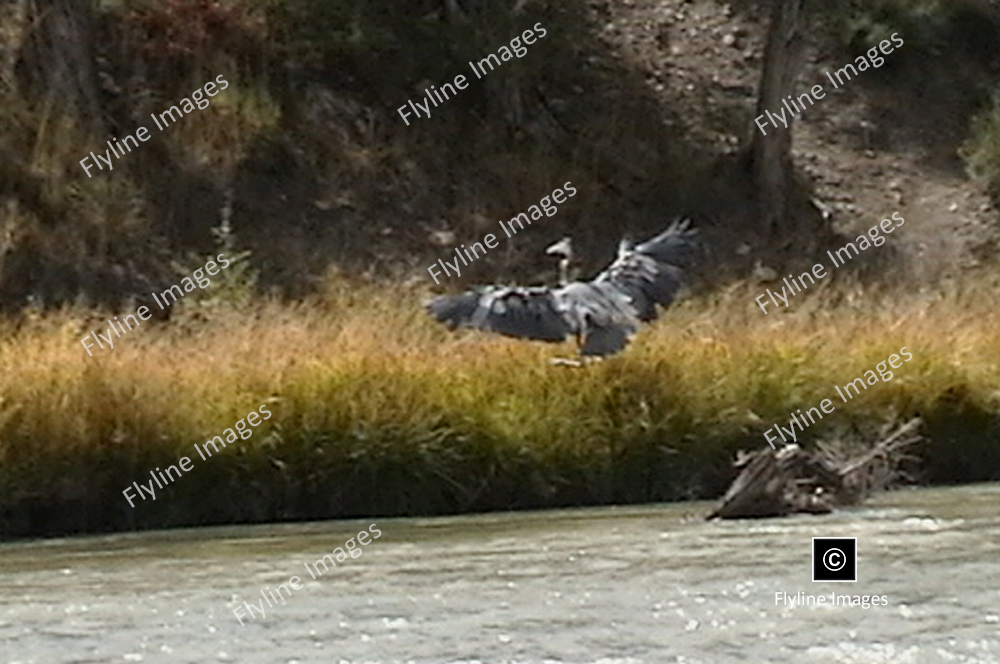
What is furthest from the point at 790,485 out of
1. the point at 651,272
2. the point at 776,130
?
the point at 776,130

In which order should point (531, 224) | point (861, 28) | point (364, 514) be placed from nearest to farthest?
point (364, 514)
point (531, 224)
point (861, 28)

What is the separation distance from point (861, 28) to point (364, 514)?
1786 centimetres

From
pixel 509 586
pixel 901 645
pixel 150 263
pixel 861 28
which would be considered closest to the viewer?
pixel 901 645

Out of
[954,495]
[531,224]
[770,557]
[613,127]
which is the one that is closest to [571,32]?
[613,127]

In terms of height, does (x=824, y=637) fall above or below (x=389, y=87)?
below

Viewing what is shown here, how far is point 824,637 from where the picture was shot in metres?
7.88

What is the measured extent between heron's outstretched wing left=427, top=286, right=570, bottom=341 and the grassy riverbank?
462mm

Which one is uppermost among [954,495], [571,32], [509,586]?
[571,32]

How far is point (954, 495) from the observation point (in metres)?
12.5

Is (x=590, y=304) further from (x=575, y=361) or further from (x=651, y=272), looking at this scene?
(x=651, y=272)

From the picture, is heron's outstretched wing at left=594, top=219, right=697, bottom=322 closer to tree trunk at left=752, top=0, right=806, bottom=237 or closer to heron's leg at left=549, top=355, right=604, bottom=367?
heron's leg at left=549, top=355, right=604, bottom=367

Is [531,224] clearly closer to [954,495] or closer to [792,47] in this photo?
[792,47]

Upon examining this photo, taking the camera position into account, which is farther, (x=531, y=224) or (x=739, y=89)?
(x=739, y=89)

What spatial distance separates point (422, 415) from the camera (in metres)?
12.7
